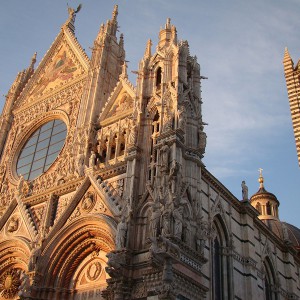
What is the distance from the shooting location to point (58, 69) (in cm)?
2397

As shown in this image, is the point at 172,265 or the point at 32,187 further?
the point at 32,187

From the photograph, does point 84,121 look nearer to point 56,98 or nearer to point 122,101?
point 122,101

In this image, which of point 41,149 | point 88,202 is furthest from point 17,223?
point 41,149

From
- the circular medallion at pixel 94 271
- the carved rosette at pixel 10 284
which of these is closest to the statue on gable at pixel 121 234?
the circular medallion at pixel 94 271

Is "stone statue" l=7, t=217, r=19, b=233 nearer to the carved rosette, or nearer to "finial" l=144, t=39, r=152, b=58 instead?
the carved rosette

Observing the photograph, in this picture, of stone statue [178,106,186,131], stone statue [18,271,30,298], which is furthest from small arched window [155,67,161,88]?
stone statue [18,271,30,298]

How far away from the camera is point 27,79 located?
83.4ft

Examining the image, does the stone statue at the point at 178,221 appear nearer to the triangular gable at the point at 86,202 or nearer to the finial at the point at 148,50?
the triangular gable at the point at 86,202

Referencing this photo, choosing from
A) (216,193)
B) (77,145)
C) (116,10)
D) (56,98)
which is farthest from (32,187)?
(116,10)

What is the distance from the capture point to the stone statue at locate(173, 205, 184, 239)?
40.4ft

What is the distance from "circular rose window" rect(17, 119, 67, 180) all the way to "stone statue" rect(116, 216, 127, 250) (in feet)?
24.2

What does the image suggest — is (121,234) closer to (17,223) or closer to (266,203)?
(17,223)

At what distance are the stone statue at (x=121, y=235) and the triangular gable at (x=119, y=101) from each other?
19.8ft

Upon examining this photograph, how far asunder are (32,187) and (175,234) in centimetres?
901
